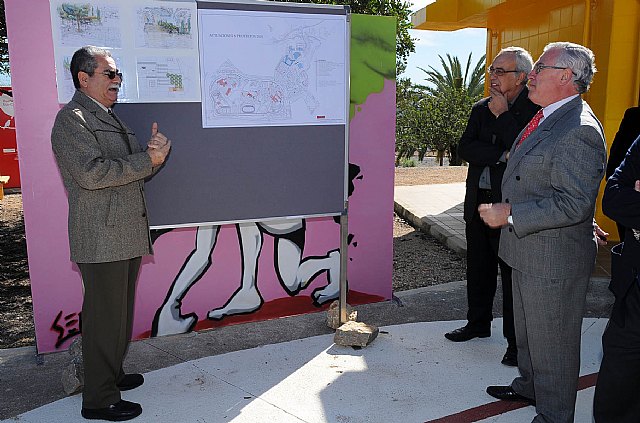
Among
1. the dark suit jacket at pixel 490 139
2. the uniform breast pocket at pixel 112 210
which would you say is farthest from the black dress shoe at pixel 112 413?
the dark suit jacket at pixel 490 139

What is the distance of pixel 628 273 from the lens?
8.32 feet

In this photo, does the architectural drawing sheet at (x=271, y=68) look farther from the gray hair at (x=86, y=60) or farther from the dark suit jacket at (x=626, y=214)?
the dark suit jacket at (x=626, y=214)

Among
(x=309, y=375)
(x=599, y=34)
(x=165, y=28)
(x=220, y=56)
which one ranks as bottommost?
(x=309, y=375)

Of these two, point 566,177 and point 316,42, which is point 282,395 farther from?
point 316,42

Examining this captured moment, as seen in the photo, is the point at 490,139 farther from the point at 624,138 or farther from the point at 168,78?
the point at 168,78

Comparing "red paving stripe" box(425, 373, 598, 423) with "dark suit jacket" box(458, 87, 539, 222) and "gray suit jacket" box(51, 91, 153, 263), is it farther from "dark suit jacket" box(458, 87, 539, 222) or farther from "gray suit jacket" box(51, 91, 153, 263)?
"gray suit jacket" box(51, 91, 153, 263)

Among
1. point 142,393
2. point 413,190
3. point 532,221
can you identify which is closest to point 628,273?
point 532,221

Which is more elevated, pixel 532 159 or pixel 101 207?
pixel 532 159

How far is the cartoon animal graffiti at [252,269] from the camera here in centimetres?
454

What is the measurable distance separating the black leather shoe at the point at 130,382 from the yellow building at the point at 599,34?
19.8 ft

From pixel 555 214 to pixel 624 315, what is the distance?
53 centimetres

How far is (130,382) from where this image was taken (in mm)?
3676

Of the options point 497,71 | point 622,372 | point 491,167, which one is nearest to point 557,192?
point 622,372


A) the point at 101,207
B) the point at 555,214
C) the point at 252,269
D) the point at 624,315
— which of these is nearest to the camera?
the point at 624,315
